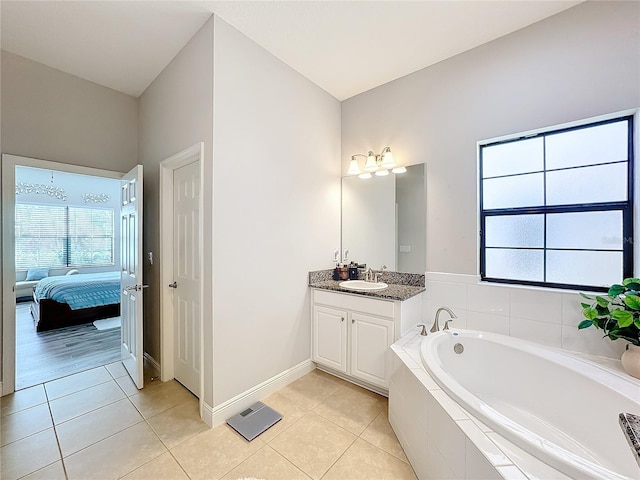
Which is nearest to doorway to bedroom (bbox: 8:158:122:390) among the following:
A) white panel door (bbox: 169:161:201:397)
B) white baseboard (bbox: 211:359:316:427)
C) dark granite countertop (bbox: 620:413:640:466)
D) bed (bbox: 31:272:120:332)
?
bed (bbox: 31:272:120:332)

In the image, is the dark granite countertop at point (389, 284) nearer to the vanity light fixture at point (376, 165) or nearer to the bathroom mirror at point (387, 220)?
the bathroom mirror at point (387, 220)

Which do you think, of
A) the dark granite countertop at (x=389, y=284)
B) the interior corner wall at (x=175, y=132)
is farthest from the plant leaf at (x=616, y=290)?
the interior corner wall at (x=175, y=132)

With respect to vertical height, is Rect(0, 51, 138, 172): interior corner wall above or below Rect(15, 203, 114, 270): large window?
above

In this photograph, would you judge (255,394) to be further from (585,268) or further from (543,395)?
(585,268)

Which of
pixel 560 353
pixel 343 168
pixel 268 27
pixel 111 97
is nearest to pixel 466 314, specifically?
pixel 560 353

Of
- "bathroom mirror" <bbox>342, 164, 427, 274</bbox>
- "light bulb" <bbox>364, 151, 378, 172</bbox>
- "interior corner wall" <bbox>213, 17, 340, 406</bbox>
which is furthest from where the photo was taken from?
"light bulb" <bbox>364, 151, 378, 172</bbox>

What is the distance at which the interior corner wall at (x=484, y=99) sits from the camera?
1713mm

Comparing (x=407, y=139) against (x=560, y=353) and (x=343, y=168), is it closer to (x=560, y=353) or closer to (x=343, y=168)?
(x=343, y=168)

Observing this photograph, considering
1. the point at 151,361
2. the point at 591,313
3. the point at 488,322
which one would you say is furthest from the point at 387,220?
the point at 151,361

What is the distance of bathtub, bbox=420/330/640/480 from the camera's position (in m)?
1.10

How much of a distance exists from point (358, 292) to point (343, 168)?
1.51 meters

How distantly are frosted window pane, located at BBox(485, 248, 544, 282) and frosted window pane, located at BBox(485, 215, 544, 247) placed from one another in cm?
6

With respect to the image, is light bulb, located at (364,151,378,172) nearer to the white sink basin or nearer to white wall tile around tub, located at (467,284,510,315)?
the white sink basin

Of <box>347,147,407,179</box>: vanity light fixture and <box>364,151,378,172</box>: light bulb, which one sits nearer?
<box>347,147,407,179</box>: vanity light fixture
